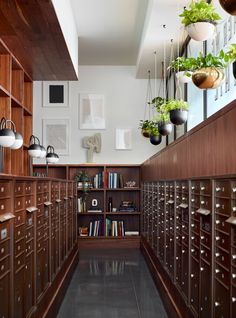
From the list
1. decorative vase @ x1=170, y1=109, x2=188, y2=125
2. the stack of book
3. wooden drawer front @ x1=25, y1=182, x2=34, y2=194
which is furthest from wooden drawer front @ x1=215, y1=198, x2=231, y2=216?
the stack of book

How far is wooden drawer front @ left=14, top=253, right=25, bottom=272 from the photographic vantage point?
297cm

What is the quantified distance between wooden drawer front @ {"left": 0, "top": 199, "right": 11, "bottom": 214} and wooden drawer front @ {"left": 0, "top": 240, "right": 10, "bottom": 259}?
0.59ft

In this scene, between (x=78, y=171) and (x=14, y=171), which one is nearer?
(x=14, y=171)

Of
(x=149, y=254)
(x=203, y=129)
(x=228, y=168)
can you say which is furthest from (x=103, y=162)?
(x=228, y=168)

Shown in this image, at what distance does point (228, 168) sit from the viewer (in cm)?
279

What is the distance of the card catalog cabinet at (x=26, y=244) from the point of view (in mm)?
2715

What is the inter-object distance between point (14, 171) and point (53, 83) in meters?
4.31

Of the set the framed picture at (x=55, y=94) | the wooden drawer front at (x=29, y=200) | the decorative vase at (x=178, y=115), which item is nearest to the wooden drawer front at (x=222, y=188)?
the wooden drawer front at (x=29, y=200)

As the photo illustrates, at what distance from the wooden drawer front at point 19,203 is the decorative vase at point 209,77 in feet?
5.77

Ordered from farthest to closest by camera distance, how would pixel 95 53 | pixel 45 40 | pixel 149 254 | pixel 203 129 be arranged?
pixel 95 53 < pixel 149 254 < pixel 45 40 < pixel 203 129

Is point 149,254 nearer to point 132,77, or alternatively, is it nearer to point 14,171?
point 14,171

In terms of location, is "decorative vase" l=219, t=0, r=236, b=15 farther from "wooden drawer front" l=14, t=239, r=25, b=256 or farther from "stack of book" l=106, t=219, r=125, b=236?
"stack of book" l=106, t=219, r=125, b=236

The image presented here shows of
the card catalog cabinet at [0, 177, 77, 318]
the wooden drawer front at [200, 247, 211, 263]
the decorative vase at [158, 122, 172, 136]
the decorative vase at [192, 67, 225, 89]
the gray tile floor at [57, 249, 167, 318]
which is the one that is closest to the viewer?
the card catalog cabinet at [0, 177, 77, 318]

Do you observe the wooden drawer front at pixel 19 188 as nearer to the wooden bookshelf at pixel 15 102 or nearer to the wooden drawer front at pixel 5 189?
the wooden drawer front at pixel 5 189
